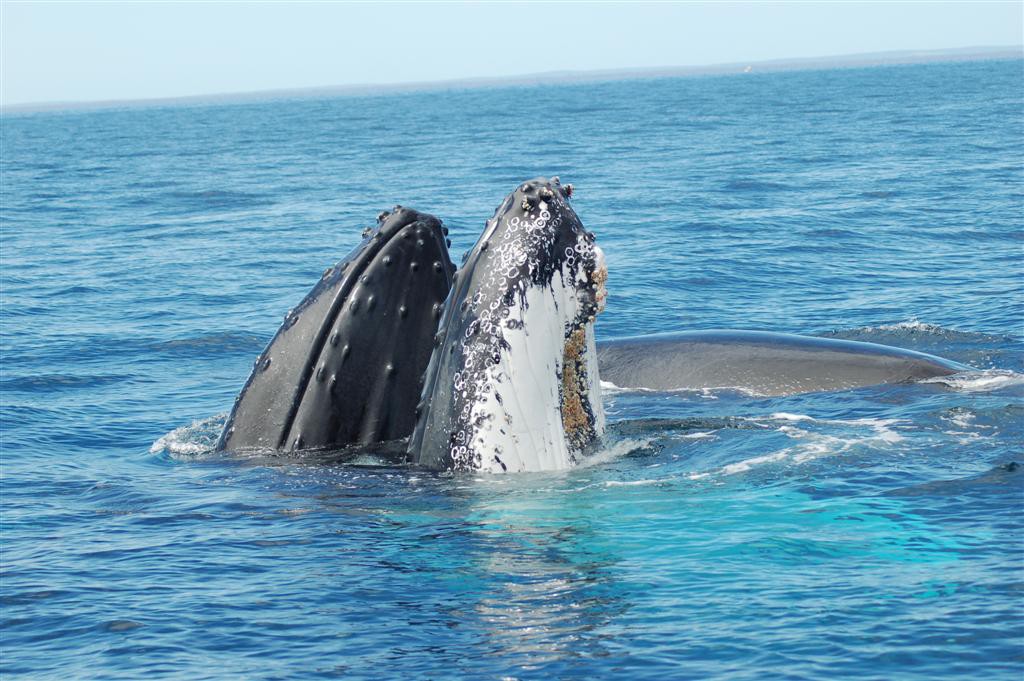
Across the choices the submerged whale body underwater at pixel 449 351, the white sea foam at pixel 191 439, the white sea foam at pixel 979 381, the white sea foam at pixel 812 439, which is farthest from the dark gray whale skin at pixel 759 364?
the submerged whale body underwater at pixel 449 351

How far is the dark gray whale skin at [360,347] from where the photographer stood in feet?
27.0

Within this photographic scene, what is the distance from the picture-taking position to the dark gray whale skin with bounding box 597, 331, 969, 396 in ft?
39.2

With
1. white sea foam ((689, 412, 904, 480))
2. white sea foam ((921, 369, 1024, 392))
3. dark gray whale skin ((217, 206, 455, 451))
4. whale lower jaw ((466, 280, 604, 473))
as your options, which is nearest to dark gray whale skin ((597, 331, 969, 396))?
white sea foam ((921, 369, 1024, 392))

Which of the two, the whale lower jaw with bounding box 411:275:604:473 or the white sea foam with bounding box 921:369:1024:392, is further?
the white sea foam with bounding box 921:369:1024:392

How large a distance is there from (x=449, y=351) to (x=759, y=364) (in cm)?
515

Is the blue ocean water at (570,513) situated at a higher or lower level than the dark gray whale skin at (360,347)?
lower

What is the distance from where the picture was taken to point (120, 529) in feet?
27.9

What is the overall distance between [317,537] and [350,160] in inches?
1710

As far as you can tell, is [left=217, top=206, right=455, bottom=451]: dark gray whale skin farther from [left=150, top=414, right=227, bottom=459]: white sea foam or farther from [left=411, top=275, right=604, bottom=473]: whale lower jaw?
[left=150, top=414, right=227, bottom=459]: white sea foam

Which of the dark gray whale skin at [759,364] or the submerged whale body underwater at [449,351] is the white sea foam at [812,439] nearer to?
the submerged whale body underwater at [449,351]

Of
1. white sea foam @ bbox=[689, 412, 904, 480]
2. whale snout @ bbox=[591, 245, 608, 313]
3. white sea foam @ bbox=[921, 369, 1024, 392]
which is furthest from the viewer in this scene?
white sea foam @ bbox=[921, 369, 1024, 392]

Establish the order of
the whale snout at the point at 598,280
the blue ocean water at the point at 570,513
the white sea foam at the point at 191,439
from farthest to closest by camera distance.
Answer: the white sea foam at the point at 191,439, the whale snout at the point at 598,280, the blue ocean water at the point at 570,513

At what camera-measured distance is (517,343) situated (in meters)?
7.82

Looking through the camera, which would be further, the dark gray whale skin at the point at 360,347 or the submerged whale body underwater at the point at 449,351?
A: the dark gray whale skin at the point at 360,347
